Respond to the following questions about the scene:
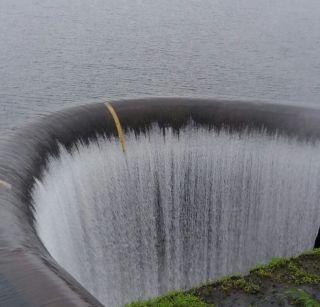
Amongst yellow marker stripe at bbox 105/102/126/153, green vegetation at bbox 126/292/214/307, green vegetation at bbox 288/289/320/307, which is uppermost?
yellow marker stripe at bbox 105/102/126/153

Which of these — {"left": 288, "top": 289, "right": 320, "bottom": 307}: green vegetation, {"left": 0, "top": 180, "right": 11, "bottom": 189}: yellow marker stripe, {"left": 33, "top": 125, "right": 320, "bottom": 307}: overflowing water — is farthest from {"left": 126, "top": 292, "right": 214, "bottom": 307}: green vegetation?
{"left": 0, "top": 180, "right": 11, "bottom": 189}: yellow marker stripe

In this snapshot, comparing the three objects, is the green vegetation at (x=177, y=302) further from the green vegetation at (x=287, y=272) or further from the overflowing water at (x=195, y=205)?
the overflowing water at (x=195, y=205)

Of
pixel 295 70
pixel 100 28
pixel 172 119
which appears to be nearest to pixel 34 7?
pixel 100 28

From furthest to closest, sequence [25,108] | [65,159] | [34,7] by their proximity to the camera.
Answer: [34,7] → [25,108] → [65,159]

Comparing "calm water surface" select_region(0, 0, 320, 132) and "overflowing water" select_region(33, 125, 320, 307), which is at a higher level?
"calm water surface" select_region(0, 0, 320, 132)

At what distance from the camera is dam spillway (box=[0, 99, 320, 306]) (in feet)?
41.9

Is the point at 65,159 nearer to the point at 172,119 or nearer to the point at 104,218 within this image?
the point at 104,218

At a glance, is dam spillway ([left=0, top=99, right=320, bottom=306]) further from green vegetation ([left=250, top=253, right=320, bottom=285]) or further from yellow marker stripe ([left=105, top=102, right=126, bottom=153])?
green vegetation ([left=250, top=253, right=320, bottom=285])

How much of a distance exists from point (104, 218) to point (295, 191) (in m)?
5.49

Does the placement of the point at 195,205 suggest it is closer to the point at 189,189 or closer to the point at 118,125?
the point at 189,189

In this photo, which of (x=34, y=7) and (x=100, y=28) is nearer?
(x=100, y=28)

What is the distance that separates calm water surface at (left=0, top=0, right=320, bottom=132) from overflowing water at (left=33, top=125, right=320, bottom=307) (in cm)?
480

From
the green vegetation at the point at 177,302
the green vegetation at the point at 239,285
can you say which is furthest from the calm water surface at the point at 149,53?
the green vegetation at the point at 177,302

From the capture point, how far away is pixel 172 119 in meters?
14.4
